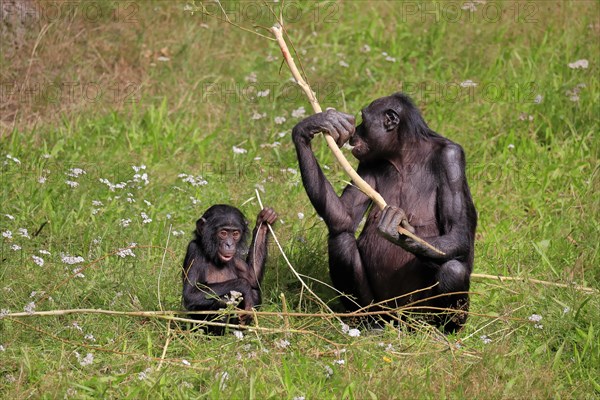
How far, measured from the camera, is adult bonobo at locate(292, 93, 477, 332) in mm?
5941

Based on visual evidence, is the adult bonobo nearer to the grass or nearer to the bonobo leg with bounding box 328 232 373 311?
the bonobo leg with bounding box 328 232 373 311

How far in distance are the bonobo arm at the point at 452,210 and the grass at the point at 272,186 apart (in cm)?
50

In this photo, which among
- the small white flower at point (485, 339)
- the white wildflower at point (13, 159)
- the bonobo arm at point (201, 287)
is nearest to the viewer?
the small white flower at point (485, 339)

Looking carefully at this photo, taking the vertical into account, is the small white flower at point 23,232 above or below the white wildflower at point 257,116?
above

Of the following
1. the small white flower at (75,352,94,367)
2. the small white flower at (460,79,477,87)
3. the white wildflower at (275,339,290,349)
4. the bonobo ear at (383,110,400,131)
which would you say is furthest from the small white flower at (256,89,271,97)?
Result: the small white flower at (75,352,94,367)

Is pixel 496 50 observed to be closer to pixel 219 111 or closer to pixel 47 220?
pixel 219 111

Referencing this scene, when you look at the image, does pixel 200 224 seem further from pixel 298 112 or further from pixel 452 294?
pixel 298 112

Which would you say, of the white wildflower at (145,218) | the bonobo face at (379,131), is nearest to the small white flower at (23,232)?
the white wildflower at (145,218)

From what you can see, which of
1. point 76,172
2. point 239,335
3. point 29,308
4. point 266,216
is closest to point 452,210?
point 266,216

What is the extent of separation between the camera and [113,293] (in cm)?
621

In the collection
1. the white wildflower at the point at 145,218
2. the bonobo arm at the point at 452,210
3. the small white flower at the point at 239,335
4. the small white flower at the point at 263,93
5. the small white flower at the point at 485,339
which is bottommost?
the white wildflower at the point at 145,218

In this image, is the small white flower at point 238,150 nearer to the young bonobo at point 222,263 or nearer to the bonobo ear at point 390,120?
the young bonobo at point 222,263

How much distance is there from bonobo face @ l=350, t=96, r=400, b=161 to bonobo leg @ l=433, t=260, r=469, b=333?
872 millimetres

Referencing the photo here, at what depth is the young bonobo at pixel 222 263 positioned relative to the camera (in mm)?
5938
